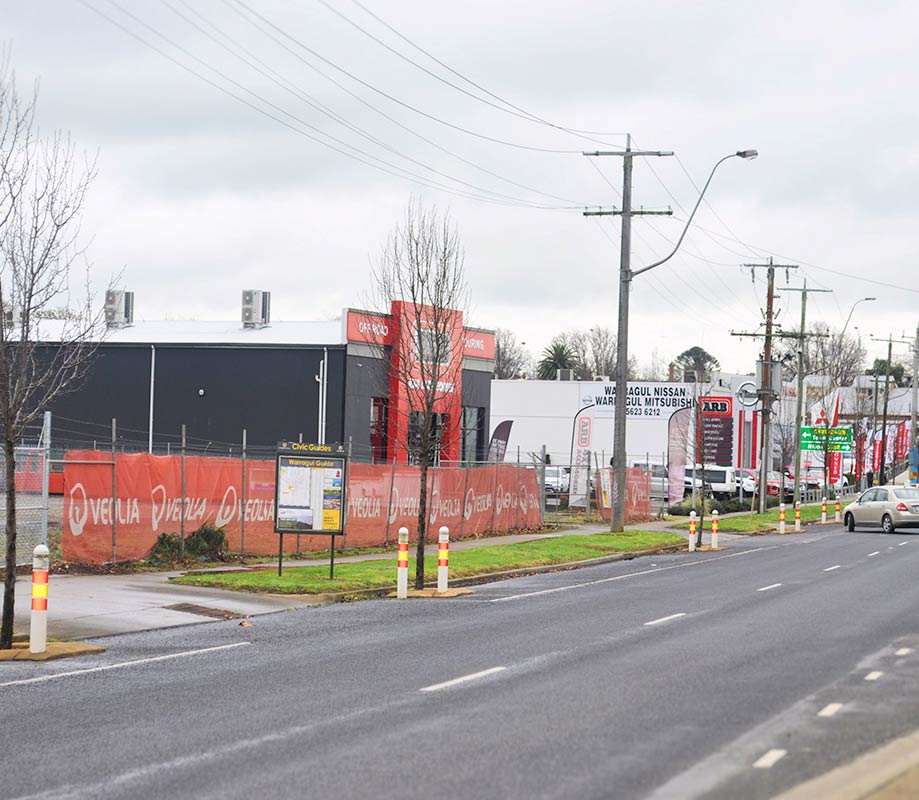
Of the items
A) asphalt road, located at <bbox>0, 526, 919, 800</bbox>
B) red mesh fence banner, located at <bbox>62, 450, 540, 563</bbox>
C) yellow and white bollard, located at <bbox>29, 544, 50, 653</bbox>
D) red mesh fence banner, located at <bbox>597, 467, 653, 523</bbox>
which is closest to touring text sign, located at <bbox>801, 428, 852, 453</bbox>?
red mesh fence banner, located at <bbox>597, 467, 653, 523</bbox>

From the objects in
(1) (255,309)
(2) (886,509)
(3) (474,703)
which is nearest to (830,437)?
(2) (886,509)

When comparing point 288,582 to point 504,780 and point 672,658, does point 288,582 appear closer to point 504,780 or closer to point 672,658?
point 672,658

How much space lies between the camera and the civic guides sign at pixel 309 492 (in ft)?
76.3

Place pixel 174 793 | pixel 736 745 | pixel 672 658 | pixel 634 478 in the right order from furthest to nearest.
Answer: pixel 634 478
pixel 672 658
pixel 736 745
pixel 174 793

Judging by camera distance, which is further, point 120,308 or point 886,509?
point 120,308

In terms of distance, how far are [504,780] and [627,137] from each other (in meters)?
33.3

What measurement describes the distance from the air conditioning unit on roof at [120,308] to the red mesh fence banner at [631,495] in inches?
807

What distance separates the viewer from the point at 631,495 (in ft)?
163

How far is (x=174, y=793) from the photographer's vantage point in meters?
7.76

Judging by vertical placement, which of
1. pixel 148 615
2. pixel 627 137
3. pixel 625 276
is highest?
pixel 627 137

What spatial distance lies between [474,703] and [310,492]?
13151mm

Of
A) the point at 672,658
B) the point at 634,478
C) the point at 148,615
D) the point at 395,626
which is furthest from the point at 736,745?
the point at 634,478

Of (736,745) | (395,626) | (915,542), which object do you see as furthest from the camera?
(915,542)

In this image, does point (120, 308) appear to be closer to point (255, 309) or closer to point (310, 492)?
point (255, 309)
